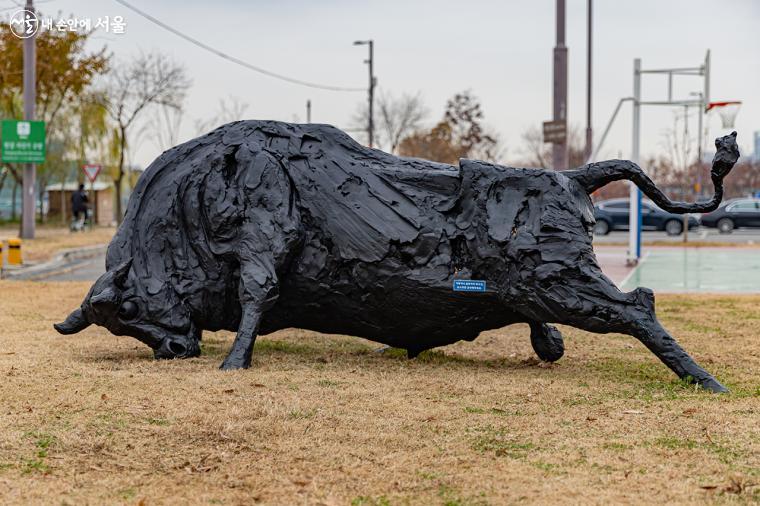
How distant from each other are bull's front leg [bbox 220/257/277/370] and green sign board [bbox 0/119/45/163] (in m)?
17.7

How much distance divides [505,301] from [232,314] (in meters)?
2.21

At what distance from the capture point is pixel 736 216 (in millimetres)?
33906

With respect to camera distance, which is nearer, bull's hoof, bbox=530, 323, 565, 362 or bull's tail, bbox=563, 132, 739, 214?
bull's tail, bbox=563, 132, 739, 214

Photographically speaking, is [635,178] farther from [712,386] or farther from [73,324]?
[73,324]

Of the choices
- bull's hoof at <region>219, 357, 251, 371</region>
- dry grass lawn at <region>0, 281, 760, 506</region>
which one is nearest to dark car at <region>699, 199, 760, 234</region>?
dry grass lawn at <region>0, 281, 760, 506</region>

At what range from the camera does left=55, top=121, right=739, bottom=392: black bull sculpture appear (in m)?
6.47

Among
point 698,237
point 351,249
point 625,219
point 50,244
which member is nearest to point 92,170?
point 50,244

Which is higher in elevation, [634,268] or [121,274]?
[121,274]

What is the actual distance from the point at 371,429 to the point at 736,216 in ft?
104

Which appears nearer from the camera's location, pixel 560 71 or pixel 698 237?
pixel 560 71

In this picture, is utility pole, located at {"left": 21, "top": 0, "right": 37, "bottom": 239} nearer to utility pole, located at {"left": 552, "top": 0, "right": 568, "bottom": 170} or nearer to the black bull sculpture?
utility pole, located at {"left": 552, "top": 0, "right": 568, "bottom": 170}

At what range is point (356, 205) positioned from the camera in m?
7.05

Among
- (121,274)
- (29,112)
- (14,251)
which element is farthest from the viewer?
(29,112)

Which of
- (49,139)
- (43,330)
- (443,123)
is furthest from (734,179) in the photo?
(43,330)
